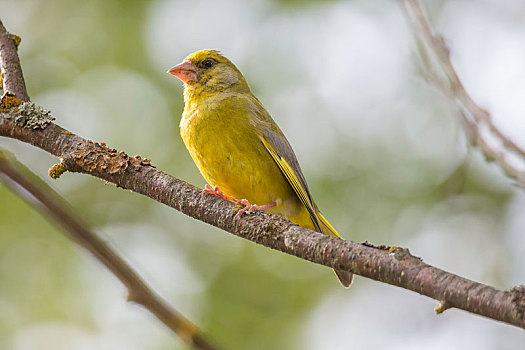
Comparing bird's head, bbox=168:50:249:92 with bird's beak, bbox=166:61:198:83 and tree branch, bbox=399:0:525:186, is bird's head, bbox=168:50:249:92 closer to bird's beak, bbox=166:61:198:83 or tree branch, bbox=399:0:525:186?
bird's beak, bbox=166:61:198:83

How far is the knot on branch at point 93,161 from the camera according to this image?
9.41 ft

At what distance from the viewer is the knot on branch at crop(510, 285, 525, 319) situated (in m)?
1.72

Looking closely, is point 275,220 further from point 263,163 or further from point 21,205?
point 21,205

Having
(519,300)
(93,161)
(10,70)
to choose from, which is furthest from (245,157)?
(519,300)

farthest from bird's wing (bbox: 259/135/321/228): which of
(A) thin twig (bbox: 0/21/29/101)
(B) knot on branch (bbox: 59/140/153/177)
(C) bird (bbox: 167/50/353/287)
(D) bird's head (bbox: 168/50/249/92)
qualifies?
(A) thin twig (bbox: 0/21/29/101)

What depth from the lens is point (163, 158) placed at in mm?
7195

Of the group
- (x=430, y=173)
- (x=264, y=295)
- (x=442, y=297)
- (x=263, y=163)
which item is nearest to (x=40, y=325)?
(x=264, y=295)

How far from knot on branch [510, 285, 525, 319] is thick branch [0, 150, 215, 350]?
37.8 inches

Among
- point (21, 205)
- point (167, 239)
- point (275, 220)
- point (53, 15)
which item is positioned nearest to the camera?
point (275, 220)

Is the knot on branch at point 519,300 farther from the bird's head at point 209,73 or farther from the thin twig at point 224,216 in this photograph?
the bird's head at point 209,73

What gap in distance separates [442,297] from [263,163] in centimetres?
248

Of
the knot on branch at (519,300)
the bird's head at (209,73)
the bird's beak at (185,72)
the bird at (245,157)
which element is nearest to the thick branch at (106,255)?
the knot on branch at (519,300)

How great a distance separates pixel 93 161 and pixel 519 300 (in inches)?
76.4

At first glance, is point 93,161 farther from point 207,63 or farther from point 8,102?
point 207,63
